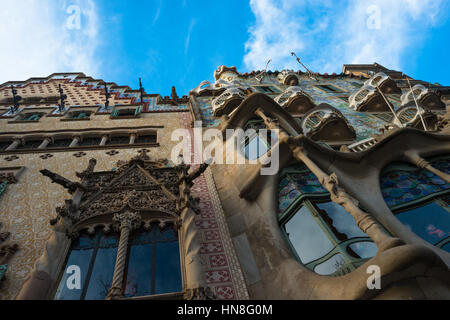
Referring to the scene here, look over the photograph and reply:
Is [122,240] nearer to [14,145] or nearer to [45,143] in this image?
[45,143]

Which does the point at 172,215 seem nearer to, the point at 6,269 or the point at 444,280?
the point at 6,269

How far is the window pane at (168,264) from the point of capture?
4504 mm

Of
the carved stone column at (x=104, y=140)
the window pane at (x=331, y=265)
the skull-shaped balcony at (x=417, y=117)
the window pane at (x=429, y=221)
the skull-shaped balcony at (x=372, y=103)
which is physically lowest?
the window pane at (x=331, y=265)

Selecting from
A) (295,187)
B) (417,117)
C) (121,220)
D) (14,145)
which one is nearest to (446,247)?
(295,187)

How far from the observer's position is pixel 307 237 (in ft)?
16.0

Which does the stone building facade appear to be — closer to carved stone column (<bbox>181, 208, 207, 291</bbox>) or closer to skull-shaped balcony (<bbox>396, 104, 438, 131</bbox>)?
carved stone column (<bbox>181, 208, 207, 291</bbox>)

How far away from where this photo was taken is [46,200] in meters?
6.78

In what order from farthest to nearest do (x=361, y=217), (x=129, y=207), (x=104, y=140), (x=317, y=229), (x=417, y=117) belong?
(x=417, y=117)
(x=104, y=140)
(x=129, y=207)
(x=317, y=229)
(x=361, y=217)

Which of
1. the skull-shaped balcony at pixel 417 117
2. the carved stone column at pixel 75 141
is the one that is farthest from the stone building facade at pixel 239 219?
the skull-shaped balcony at pixel 417 117

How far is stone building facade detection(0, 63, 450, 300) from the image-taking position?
4.04 meters

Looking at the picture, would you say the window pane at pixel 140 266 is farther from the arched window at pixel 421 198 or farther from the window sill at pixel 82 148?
the window sill at pixel 82 148

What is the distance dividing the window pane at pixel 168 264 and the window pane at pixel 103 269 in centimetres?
76

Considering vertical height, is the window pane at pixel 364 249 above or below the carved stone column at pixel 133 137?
below

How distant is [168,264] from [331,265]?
2.66 meters
